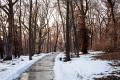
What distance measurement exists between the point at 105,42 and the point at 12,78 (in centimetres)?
3530

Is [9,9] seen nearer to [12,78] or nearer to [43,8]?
[12,78]

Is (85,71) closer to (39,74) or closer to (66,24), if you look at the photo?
(39,74)

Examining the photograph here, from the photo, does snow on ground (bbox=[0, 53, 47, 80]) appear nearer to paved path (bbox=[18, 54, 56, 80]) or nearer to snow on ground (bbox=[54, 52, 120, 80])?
paved path (bbox=[18, 54, 56, 80])

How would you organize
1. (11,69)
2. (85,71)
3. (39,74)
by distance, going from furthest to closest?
1. (11,69)
2. (39,74)
3. (85,71)

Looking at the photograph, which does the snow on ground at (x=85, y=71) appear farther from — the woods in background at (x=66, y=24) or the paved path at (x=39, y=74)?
the woods in background at (x=66, y=24)


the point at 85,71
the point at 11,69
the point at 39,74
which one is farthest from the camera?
the point at 11,69

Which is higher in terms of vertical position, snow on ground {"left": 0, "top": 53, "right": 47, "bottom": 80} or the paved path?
snow on ground {"left": 0, "top": 53, "right": 47, "bottom": 80}

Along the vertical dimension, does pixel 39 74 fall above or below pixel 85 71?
below

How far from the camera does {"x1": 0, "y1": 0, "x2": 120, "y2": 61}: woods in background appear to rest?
36.0 m

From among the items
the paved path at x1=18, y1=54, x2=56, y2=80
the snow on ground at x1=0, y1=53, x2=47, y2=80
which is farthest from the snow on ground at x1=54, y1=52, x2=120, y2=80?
the snow on ground at x1=0, y1=53, x2=47, y2=80

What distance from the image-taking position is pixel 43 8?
231 feet

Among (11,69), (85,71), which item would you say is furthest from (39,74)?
(11,69)

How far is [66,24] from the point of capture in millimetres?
29797

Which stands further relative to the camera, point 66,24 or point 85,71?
point 66,24
